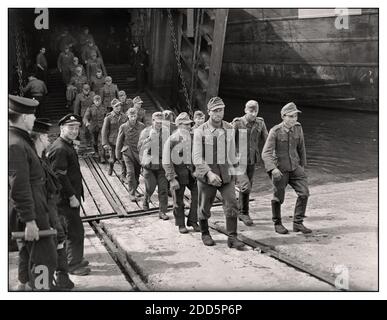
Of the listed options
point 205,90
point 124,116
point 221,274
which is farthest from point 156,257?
point 205,90

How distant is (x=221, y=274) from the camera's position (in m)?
4.82

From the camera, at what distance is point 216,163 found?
5734 millimetres

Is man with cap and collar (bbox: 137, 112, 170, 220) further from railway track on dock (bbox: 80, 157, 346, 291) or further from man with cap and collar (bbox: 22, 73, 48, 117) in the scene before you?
man with cap and collar (bbox: 22, 73, 48, 117)

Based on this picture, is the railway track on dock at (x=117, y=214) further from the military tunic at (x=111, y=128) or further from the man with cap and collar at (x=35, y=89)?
the man with cap and collar at (x=35, y=89)

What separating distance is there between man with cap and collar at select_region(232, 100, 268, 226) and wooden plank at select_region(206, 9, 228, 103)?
6.34m

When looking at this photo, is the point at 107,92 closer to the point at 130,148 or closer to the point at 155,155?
the point at 130,148

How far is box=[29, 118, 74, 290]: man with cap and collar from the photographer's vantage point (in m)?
4.43

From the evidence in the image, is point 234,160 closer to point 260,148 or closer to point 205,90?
point 260,148

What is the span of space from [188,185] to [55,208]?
2.59 m

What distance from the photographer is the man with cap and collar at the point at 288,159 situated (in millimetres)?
6039

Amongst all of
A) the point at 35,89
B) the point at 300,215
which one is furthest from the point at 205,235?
the point at 35,89

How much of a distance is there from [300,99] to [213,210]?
11.7 meters

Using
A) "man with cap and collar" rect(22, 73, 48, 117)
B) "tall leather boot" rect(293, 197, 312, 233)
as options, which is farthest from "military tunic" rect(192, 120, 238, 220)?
"man with cap and collar" rect(22, 73, 48, 117)

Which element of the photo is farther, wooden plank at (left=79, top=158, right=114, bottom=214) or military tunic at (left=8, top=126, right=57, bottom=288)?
wooden plank at (left=79, top=158, right=114, bottom=214)
